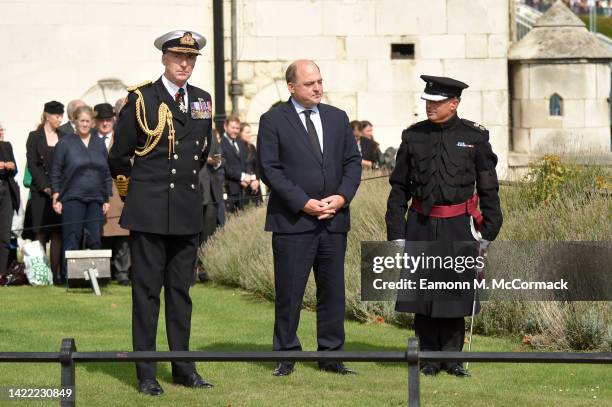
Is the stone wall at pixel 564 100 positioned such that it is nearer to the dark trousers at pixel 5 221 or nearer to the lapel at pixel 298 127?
the dark trousers at pixel 5 221

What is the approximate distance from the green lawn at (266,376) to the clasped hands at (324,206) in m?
1.08

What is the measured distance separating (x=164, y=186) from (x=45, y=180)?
711cm

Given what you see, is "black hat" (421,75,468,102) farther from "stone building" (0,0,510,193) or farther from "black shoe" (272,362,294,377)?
"stone building" (0,0,510,193)

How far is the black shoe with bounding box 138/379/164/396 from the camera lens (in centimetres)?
903

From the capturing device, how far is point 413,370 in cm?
A: 690

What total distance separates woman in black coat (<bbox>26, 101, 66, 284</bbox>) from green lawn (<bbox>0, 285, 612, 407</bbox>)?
299 cm

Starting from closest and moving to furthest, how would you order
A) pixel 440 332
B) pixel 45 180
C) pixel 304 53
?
pixel 440 332 → pixel 45 180 → pixel 304 53

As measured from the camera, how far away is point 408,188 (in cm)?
980

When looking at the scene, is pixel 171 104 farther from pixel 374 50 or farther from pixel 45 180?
pixel 374 50

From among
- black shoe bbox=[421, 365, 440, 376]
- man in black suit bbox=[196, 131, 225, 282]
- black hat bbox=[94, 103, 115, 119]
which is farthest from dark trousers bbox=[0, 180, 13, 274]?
black shoe bbox=[421, 365, 440, 376]

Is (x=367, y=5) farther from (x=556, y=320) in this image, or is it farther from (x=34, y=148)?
(x=556, y=320)

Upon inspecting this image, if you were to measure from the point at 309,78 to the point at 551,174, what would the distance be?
16.1 ft

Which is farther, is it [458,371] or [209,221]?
[209,221]

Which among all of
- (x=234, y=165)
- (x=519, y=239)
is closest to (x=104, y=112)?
(x=234, y=165)
